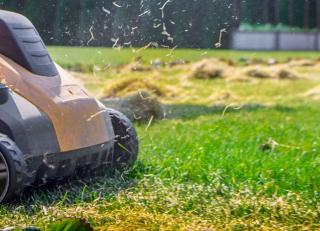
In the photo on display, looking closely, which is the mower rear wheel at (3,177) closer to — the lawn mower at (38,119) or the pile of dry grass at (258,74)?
the lawn mower at (38,119)

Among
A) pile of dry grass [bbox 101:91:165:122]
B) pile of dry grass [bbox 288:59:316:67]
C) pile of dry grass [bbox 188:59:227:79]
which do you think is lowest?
pile of dry grass [bbox 288:59:316:67]

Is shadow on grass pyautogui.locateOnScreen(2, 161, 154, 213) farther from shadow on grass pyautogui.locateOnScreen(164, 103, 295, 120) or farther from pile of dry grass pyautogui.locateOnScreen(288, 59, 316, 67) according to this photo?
pile of dry grass pyautogui.locateOnScreen(288, 59, 316, 67)

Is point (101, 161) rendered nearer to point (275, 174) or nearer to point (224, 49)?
point (275, 174)

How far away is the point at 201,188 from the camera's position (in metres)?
4.50

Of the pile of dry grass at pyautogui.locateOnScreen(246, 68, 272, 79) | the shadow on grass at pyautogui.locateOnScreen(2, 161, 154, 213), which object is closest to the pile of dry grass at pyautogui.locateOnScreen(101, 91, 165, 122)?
the shadow on grass at pyautogui.locateOnScreen(2, 161, 154, 213)

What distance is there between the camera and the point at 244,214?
13.4ft

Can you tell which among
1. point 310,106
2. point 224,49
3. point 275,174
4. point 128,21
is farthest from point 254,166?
point 224,49

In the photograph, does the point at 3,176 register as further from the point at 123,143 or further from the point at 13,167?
the point at 123,143

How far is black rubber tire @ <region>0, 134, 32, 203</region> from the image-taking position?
4.21 meters

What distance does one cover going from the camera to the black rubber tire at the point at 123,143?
5113 mm

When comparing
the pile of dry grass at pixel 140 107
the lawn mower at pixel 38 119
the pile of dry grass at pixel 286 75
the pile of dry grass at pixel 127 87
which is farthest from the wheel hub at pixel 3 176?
the pile of dry grass at pixel 286 75

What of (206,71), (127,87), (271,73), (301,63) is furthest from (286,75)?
(127,87)

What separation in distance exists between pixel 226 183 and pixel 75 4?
2.12 meters

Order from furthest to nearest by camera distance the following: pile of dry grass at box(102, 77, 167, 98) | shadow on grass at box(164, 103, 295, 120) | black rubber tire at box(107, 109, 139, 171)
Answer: pile of dry grass at box(102, 77, 167, 98), shadow on grass at box(164, 103, 295, 120), black rubber tire at box(107, 109, 139, 171)
